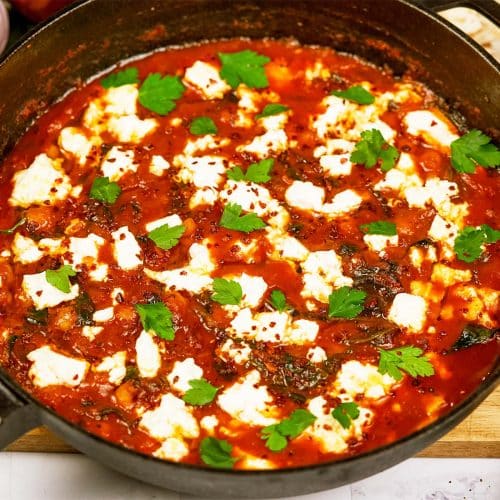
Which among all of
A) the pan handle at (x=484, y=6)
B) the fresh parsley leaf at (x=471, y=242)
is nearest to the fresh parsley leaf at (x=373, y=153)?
the fresh parsley leaf at (x=471, y=242)

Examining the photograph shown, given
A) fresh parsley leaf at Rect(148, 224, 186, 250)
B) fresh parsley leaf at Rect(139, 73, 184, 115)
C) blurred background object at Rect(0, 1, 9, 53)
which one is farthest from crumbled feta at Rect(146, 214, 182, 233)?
blurred background object at Rect(0, 1, 9, 53)

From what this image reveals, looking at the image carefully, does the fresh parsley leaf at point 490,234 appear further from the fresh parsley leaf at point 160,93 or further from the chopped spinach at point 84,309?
the chopped spinach at point 84,309

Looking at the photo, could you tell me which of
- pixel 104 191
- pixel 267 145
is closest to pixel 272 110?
pixel 267 145

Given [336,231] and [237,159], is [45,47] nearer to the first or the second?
→ [237,159]

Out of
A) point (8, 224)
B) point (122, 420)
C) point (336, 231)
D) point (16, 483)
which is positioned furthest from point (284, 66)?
point (16, 483)

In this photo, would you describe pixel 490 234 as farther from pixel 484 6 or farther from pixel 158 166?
pixel 158 166

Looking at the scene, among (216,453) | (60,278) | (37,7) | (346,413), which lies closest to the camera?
(216,453)

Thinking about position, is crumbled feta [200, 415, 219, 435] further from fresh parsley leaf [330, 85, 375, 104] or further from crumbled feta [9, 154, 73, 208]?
fresh parsley leaf [330, 85, 375, 104]
